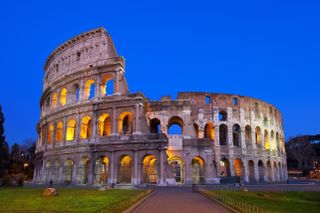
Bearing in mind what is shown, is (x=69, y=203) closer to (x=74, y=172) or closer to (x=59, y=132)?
(x=74, y=172)

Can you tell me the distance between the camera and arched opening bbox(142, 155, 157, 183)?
127 feet

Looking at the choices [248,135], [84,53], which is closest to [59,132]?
[84,53]

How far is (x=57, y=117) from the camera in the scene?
4547cm

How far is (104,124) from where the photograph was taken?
4294 centimetres

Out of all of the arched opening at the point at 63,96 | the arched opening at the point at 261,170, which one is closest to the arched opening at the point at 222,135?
the arched opening at the point at 261,170

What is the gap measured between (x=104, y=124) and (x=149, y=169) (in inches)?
354

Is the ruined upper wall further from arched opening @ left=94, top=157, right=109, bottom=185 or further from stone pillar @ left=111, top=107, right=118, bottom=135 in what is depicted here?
arched opening @ left=94, top=157, right=109, bottom=185

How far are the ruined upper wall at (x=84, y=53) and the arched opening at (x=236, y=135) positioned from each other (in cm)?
2128

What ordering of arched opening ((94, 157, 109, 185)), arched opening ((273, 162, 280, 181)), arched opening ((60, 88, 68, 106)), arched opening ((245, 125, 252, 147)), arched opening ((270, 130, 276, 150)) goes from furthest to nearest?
1. arched opening ((270, 130, 276, 150))
2. arched opening ((273, 162, 280, 181))
3. arched opening ((245, 125, 252, 147))
4. arched opening ((60, 88, 68, 106))
5. arched opening ((94, 157, 109, 185))

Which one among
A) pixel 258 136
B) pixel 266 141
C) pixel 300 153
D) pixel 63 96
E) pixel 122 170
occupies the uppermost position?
pixel 63 96

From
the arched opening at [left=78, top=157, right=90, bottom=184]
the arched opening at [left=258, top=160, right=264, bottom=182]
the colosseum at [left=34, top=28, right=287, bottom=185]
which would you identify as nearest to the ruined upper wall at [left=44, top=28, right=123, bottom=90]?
the colosseum at [left=34, top=28, right=287, bottom=185]

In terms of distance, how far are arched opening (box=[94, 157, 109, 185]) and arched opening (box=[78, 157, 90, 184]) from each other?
1773 mm

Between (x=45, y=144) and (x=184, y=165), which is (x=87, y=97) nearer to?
(x=45, y=144)

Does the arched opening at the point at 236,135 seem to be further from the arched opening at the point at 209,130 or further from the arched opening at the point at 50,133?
the arched opening at the point at 50,133
